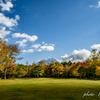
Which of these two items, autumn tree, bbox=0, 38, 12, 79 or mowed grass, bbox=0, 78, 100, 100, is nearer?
mowed grass, bbox=0, 78, 100, 100

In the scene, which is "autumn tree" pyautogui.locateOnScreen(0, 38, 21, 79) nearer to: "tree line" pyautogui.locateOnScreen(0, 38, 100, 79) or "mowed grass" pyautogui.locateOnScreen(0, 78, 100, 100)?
"tree line" pyautogui.locateOnScreen(0, 38, 100, 79)

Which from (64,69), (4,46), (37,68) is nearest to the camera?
(4,46)

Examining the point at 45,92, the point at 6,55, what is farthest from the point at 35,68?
the point at 45,92

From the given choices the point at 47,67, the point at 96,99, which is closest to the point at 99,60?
the point at 47,67

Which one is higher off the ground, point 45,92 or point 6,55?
point 6,55

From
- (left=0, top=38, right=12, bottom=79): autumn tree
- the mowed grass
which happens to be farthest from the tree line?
the mowed grass

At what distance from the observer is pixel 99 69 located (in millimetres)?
41125

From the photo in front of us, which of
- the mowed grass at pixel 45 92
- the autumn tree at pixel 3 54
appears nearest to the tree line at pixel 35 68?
the autumn tree at pixel 3 54

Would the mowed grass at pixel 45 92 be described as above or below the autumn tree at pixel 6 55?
below

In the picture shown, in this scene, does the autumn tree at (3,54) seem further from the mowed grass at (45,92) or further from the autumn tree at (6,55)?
the mowed grass at (45,92)

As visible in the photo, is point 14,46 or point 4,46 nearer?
point 4,46

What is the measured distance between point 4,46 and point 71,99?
3213 centimetres

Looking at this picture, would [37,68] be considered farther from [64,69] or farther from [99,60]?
[99,60]

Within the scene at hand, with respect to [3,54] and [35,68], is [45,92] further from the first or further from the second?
[35,68]
